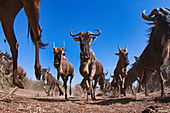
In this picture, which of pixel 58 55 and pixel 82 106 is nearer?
pixel 82 106

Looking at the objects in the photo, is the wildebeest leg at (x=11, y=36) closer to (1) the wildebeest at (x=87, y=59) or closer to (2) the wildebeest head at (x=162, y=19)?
(1) the wildebeest at (x=87, y=59)

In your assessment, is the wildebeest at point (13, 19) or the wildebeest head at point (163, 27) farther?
the wildebeest head at point (163, 27)

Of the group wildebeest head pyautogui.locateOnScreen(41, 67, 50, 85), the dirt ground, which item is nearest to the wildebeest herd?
the dirt ground

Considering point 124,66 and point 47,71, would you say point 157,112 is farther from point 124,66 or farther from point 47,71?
point 47,71

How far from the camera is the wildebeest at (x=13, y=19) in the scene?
3.09 m

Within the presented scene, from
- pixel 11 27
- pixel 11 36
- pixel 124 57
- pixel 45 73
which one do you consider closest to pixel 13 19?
pixel 11 27

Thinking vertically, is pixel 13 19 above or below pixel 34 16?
above

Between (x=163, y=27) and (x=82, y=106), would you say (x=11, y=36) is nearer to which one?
(x=82, y=106)

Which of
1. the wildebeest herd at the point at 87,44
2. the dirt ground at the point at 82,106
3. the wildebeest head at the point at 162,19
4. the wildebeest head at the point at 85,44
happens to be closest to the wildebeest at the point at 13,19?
the wildebeest herd at the point at 87,44

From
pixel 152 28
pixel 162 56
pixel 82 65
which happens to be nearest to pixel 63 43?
pixel 82 65

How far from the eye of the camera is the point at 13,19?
12.1 feet

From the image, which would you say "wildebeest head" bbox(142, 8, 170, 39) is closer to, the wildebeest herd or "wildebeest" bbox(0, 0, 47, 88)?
the wildebeest herd

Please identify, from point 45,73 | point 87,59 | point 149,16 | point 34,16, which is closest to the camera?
point 34,16

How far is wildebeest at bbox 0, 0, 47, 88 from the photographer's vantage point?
3092 mm
